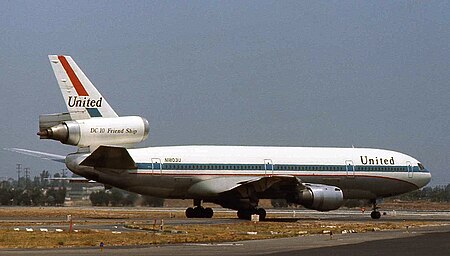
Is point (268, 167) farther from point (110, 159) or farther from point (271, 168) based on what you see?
point (110, 159)

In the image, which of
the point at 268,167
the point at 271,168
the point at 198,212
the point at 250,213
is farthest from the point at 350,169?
the point at 198,212

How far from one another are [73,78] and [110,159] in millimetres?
4365

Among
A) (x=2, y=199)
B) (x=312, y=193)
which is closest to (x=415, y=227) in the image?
(x=312, y=193)

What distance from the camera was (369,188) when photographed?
4978cm

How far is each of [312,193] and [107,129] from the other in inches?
446

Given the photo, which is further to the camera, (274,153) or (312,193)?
(274,153)

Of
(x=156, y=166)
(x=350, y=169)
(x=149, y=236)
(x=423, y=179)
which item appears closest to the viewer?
(x=149, y=236)

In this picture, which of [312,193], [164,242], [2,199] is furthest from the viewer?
[2,199]

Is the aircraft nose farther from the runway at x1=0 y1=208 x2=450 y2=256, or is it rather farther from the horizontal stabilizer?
→ the runway at x1=0 y1=208 x2=450 y2=256

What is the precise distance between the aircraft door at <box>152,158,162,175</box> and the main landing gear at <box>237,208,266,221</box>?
568cm

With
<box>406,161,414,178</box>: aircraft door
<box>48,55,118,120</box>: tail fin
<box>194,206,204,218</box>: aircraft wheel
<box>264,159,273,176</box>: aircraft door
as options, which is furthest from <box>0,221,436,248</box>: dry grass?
<box>406,161,414,178</box>: aircraft door

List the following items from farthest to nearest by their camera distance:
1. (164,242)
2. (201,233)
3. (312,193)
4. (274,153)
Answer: (274,153), (312,193), (201,233), (164,242)

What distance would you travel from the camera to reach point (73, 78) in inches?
1591

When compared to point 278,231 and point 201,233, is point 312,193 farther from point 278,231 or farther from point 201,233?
point 201,233
